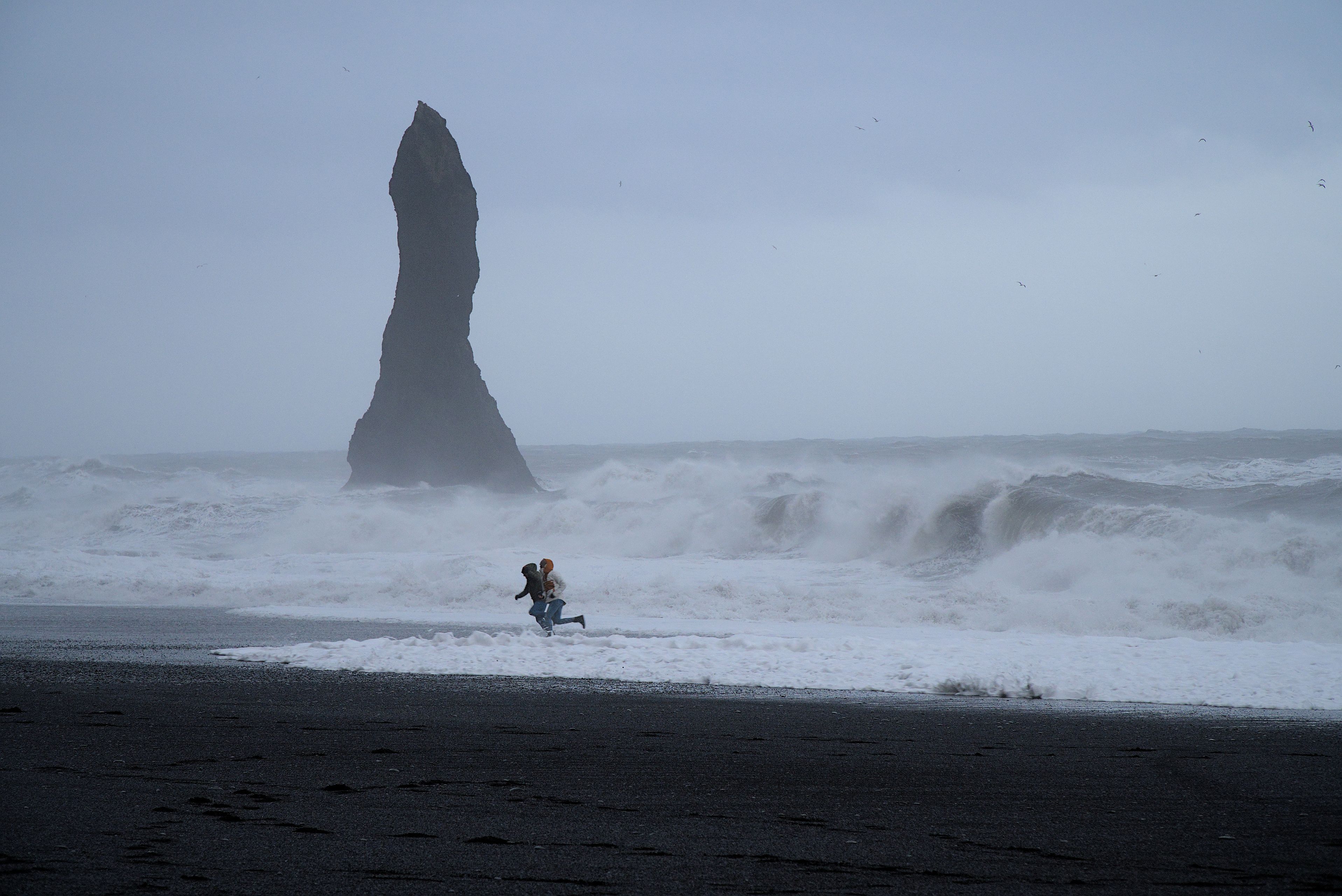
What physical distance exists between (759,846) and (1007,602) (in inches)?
495

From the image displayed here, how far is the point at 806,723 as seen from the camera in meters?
7.57

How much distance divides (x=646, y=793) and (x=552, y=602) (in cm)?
826

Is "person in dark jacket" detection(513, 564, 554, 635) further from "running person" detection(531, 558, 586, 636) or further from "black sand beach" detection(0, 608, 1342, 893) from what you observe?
"black sand beach" detection(0, 608, 1342, 893)

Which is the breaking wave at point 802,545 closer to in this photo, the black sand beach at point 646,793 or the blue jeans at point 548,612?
the blue jeans at point 548,612

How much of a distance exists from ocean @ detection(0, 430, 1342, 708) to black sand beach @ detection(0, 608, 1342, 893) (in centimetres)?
182

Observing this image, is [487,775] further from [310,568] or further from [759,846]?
[310,568]

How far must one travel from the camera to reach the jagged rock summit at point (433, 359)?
163ft

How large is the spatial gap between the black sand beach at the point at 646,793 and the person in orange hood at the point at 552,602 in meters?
4.42

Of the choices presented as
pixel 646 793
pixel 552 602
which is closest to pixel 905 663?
pixel 552 602

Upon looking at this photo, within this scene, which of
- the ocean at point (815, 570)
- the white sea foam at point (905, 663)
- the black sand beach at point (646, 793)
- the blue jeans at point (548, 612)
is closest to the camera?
the black sand beach at point (646, 793)

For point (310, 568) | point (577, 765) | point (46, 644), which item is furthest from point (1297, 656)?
point (310, 568)

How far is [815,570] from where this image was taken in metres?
22.5

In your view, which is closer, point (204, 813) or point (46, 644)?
point (204, 813)

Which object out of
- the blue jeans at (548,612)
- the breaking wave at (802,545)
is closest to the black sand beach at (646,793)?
the blue jeans at (548,612)
